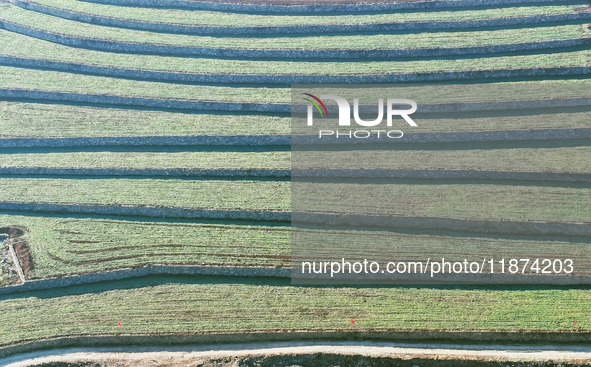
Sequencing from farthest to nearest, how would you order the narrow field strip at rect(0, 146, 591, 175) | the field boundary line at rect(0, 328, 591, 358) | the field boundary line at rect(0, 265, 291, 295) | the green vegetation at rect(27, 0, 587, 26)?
the green vegetation at rect(27, 0, 587, 26) < the narrow field strip at rect(0, 146, 591, 175) < the field boundary line at rect(0, 265, 291, 295) < the field boundary line at rect(0, 328, 591, 358)

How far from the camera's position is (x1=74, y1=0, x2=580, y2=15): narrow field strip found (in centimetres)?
4938

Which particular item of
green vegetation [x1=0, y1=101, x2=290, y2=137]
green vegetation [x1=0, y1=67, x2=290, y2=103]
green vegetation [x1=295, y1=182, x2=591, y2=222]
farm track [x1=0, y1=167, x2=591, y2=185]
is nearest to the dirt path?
green vegetation [x1=295, y1=182, x2=591, y2=222]

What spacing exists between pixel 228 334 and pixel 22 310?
40.2 feet

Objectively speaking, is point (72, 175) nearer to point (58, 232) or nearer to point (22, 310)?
point (58, 232)

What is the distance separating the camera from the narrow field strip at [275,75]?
42.0 meters

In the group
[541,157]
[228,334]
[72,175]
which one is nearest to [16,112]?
[72,175]

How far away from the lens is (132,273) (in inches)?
1271

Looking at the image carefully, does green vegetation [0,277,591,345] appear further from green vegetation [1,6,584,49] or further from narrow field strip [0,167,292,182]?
green vegetation [1,6,584,49]

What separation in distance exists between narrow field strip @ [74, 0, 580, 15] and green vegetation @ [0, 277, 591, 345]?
29.5 metres

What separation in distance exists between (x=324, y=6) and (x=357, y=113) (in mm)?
15511

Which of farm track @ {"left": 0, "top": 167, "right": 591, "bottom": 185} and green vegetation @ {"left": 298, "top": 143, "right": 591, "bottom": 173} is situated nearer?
farm track @ {"left": 0, "top": 167, "right": 591, "bottom": 185}

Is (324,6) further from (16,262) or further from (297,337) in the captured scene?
(16,262)

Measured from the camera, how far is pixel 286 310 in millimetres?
30312

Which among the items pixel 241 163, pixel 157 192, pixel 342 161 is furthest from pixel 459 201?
pixel 157 192
